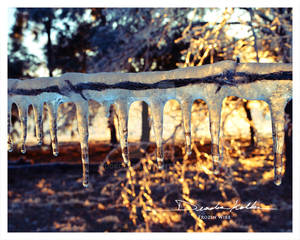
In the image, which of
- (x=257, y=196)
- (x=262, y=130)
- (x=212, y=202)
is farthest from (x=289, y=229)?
(x=262, y=130)

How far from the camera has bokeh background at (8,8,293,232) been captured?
14.5 feet

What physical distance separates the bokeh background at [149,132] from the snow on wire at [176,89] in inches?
87.1

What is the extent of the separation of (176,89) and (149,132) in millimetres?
5755

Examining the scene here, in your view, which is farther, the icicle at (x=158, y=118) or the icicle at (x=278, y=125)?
the icicle at (x=158, y=118)

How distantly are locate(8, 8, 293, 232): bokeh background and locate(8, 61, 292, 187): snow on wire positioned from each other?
221 centimetres

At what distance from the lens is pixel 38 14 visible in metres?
7.39

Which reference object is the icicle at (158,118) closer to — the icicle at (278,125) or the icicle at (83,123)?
the icicle at (83,123)

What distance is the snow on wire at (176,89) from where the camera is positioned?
107 cm

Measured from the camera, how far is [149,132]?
6922 mm

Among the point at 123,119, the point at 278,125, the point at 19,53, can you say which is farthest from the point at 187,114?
the point at 19,53

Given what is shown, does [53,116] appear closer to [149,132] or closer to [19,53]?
[149,132]

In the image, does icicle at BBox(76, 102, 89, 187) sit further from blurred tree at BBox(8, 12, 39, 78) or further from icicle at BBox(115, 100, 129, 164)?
blurred tree at BBox(8, 12, 39, 78)

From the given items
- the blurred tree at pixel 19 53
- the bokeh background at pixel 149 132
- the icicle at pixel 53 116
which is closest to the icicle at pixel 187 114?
the icicle at pixel 53 116

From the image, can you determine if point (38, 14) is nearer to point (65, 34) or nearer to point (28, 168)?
point (65, 34)
